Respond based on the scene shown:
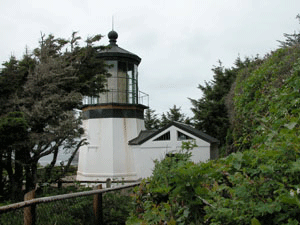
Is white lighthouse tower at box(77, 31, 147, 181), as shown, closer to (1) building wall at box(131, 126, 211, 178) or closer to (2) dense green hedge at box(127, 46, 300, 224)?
(1) building wall at box(131, 126, 211, 178)

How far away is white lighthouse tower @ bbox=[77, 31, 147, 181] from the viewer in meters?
16.1

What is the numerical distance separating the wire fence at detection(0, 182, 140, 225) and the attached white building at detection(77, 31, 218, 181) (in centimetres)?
1046

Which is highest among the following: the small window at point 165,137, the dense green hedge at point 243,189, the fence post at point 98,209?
the small window at point 165,137

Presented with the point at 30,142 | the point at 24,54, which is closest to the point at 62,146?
the point at 30,142

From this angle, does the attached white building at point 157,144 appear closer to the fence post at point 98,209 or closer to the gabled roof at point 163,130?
the gabled roof at point 163,130

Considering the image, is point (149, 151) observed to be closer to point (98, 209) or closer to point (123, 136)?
point (123, 136)

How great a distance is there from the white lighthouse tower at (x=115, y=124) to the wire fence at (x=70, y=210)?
10560 millimetres

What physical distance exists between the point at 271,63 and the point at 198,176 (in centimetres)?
530

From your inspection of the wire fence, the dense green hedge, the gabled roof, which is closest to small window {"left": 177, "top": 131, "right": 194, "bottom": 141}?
the gabled roof

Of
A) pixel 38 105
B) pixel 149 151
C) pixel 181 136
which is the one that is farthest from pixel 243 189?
pixel 149 151

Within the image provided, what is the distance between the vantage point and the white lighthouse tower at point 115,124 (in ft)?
52.9

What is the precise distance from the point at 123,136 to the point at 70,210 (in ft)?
40.7

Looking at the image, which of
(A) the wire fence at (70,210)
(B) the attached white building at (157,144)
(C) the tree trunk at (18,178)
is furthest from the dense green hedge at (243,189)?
(B) the attached white building at (157,144)

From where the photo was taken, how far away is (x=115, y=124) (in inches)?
648
